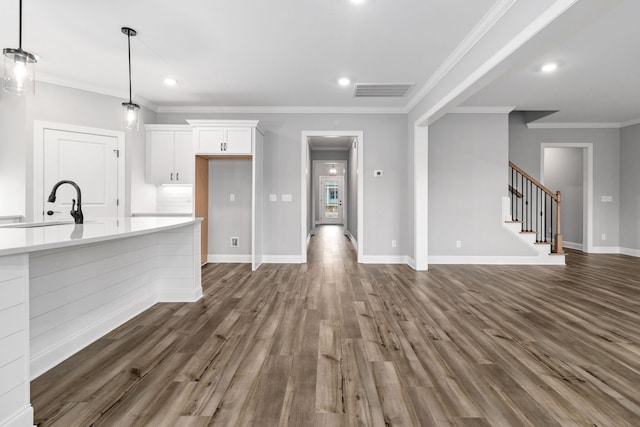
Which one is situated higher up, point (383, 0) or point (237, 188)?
point (383, 0)

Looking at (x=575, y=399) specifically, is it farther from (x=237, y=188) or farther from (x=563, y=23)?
(x=237, y=188)

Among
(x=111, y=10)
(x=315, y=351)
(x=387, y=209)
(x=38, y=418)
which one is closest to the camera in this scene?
(x=38, y=418)

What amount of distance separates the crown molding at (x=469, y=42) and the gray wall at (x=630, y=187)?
16.9ft

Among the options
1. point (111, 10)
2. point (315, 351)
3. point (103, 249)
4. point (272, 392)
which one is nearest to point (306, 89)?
point (111, 10)

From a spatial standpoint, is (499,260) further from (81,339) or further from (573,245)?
(81,339)

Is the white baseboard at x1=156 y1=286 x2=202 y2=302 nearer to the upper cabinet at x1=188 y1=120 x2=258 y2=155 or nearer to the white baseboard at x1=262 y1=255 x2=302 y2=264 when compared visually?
the white baseboard at x1=262 y1=255 x2=302 y2=264

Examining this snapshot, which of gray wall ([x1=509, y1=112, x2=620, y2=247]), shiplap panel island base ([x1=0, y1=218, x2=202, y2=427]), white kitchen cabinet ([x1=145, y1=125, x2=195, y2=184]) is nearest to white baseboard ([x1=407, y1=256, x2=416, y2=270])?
shiplap panel island base ([x1=0, y1=218, x2=202, y2=427])

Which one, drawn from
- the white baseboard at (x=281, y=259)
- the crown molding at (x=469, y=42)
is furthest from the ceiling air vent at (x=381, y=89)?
the white baseboard at (x=281, y=259)

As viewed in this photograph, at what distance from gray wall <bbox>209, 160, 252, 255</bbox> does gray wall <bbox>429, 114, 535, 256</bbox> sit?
3221mm

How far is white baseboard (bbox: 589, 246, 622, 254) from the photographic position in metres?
Answer: 6.71

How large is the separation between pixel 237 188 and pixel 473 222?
4.12m

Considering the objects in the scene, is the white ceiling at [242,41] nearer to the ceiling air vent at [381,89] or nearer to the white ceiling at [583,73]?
the ceiling air vent at [381,89]

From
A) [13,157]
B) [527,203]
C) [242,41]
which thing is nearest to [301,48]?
[242,41]

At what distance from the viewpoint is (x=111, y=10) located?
2824 millimetres
